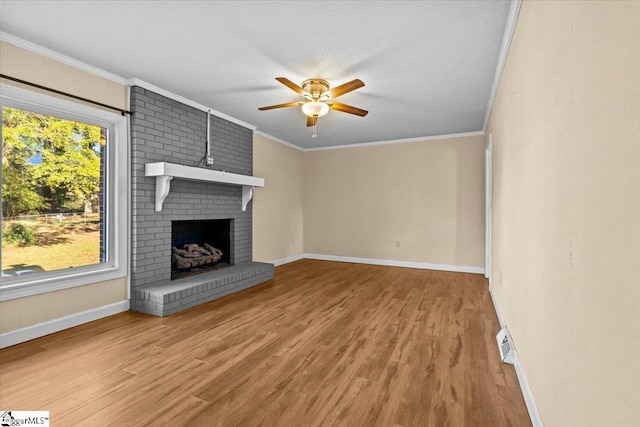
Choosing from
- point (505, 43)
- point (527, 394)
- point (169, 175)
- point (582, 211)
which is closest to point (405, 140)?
point (505, 43)

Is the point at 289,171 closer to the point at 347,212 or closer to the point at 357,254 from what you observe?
the point at 347,212

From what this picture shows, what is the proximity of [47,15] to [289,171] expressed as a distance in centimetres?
Result: 439

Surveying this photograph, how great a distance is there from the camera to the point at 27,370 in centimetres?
211

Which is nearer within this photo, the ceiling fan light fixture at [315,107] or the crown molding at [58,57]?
the crown molding at [58,57]

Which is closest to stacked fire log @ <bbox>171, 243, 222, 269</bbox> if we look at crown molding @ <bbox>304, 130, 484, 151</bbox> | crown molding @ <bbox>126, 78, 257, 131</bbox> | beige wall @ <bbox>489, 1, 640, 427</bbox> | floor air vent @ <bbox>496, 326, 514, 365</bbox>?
crown molding @ <bbox>126, 78, 257, 131</bbox>

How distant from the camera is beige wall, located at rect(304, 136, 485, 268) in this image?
5383 millimetres

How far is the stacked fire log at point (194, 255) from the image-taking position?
410cm

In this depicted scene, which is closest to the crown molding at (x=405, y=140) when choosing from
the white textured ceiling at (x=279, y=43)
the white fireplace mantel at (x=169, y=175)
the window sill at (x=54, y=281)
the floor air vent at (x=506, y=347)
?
the white textured ceiling at (x=279, y=43)

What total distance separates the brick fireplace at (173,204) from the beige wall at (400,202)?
2.31 m

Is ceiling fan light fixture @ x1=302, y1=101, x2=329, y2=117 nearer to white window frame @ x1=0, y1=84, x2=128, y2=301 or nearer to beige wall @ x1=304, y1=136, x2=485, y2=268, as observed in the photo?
white window frame @ x1=0, y1=84, x2=128, y2=301

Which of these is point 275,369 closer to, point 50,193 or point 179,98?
point 50,193

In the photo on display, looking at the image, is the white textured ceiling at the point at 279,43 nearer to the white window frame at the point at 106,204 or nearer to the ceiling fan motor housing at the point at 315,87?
the ceiling fan motor housing at the point at 315,87

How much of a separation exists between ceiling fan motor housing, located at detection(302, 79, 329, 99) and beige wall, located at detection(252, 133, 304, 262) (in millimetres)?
2319

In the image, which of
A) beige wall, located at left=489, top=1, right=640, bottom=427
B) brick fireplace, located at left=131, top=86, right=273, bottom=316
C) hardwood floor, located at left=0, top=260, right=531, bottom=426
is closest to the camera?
beige wall, located at left=489, top=1, right=640, bottom=427
